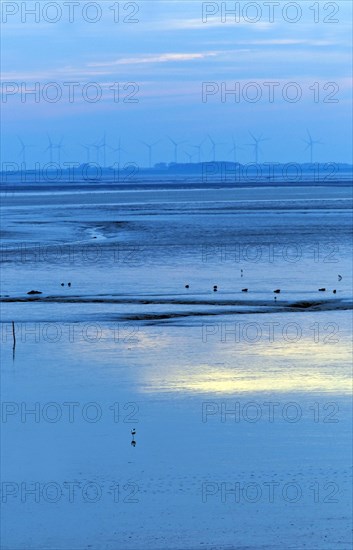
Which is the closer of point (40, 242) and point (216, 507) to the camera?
point (216, 507)

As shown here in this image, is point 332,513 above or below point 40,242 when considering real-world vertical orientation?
below

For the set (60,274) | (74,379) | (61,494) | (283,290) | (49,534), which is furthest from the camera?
(60,274)

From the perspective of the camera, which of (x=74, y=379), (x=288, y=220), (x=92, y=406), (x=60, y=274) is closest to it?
(x=92, y=406)

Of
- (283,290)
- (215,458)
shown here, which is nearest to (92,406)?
(215,458)

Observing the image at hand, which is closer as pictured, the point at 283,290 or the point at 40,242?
the point at 283,290

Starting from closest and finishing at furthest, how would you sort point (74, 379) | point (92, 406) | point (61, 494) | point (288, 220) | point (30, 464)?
point (61, 494) → point (30, 464) → point (92, 406) → point (74, 379) → point (288, 220)

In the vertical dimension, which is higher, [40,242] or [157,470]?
[40,242]

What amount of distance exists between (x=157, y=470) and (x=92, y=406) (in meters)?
4.78

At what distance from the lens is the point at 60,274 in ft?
170

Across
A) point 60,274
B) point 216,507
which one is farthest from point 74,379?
point 60,274

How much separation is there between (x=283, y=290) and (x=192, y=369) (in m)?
16.9

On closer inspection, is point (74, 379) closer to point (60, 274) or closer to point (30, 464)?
point (30, 464)

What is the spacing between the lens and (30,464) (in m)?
19.7

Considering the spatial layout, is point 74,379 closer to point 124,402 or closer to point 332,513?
point 124,402
